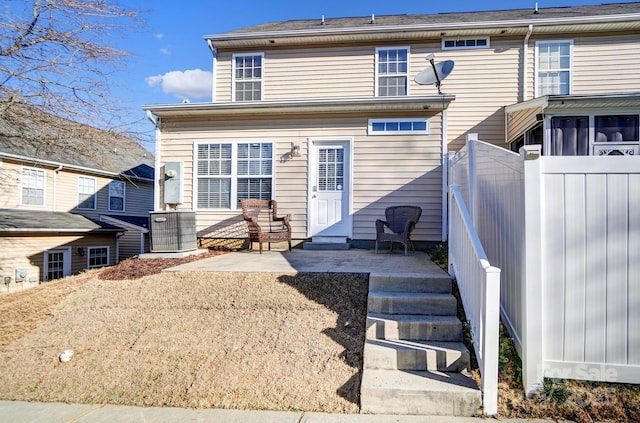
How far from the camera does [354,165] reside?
729 centimetres

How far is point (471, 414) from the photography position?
8.47 ft

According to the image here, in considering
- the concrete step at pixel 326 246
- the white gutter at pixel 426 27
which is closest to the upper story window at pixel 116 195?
the white gutter at pixel 426 27

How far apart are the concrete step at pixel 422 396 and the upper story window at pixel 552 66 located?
908cm

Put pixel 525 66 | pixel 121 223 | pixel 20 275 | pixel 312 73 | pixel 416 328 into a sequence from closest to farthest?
pixel 416 328, pixel 525 66, pixel 312 73, pixel 20 275, pixel 121 223

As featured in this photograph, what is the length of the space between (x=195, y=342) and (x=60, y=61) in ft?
16.2

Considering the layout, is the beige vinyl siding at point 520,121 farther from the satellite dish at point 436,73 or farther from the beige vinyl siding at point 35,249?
the beige vinyl siding at point 35,249

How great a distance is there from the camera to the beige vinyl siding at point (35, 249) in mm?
10529

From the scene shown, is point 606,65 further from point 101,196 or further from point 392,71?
point 101,196

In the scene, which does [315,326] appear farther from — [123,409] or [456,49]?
[456,49]

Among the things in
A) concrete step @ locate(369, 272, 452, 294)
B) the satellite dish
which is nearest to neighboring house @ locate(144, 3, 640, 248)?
the satellite dish

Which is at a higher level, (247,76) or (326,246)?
(247,76)

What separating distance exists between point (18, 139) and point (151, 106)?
229cm

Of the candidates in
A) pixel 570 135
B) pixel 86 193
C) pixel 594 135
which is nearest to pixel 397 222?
pixel 570 135

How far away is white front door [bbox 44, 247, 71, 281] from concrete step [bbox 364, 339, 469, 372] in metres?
12.5
